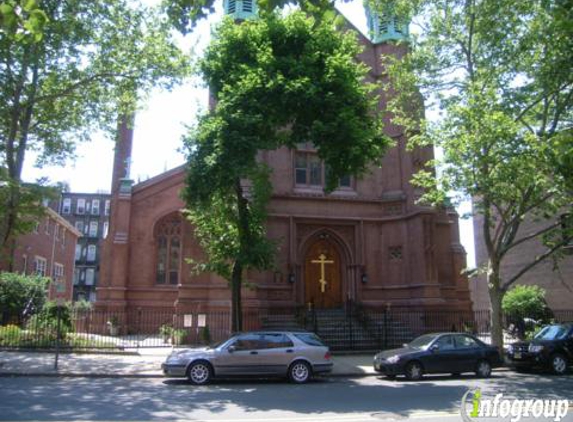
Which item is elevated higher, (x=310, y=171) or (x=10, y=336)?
(x=310, y=171)

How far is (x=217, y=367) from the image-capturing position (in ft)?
44.9

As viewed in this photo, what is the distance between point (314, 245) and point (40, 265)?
26325mm

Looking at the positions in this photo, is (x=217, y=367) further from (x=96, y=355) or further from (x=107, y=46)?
(x=107, y=46)

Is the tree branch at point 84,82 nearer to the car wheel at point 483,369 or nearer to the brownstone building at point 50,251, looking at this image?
the brownstone building at point 50,251

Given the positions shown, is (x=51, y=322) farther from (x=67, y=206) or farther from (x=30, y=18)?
(x=67, y=206)

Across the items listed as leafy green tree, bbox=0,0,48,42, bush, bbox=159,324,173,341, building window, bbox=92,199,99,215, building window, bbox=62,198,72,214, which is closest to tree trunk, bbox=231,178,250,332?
bush, bbox=159,324,173,341

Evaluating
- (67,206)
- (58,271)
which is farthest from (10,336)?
(67,206)

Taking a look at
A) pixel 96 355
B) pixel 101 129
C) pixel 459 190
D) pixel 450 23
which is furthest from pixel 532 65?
pixel 96 355

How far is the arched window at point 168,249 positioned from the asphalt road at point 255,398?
472 inches

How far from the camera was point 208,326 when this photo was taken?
72.2ft

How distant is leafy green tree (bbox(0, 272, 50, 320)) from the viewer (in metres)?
25.3

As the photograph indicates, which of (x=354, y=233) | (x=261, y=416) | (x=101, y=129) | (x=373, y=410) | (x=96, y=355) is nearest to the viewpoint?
(x=261, y=416)

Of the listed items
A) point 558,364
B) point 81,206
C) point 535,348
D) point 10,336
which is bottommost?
point 558,364

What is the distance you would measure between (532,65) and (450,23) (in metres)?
3.32
